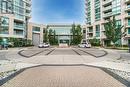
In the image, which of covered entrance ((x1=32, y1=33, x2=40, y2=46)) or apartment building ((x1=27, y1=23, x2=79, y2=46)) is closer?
apartment building ((x1=27, y1=23, x2=79, y2=46))

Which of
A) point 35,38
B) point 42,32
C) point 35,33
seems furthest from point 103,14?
point 35,38

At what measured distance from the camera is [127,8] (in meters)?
65.1

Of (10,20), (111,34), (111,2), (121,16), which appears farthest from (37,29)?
(111,34)

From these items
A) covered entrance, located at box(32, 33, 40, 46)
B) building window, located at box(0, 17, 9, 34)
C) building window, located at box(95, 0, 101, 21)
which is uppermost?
building window, located at box(95, 0, 101, 21)

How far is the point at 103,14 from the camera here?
269 ft

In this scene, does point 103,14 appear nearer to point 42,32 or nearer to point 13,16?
point 42,32

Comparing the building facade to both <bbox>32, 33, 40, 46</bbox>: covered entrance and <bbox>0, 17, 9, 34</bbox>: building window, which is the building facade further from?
<bbox>0, 17, 9, 34</bbox>: building window

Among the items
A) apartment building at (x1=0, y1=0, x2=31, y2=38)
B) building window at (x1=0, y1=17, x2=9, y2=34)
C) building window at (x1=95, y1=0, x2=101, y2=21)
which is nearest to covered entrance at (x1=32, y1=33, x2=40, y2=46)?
apartment building at (x1=0, y1=0, x2=31, y2=38)

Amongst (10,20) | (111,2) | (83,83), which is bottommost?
(83,83)

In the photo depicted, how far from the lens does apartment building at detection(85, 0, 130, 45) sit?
212 ft

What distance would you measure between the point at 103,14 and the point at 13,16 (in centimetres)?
3667

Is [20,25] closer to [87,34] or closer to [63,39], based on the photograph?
[87,34]

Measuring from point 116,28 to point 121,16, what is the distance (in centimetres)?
1641

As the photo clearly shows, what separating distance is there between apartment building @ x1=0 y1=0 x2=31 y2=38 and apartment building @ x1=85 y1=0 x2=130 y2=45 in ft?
99.4
